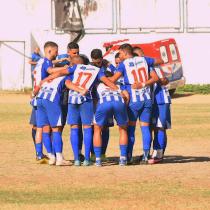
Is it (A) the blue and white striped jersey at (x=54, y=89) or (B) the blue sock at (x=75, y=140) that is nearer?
(A) the blue and white striped jersey at (x=54, y=89)

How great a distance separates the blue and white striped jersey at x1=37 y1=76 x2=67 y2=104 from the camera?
59.9ft

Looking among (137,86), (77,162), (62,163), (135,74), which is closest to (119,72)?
(135,74)

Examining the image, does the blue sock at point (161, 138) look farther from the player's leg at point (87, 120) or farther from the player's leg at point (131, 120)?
the player's leg at point (87, 120)

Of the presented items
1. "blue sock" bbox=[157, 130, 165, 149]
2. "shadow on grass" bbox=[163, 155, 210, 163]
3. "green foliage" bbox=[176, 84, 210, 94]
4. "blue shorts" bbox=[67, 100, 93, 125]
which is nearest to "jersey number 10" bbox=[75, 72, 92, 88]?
"blue shorts" bbox=[67, 100, 93, 125]

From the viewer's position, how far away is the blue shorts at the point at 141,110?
18.4m

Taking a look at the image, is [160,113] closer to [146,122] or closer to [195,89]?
[146,122]

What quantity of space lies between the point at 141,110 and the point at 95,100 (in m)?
0.80

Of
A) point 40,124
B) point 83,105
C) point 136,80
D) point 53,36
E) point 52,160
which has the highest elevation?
point 53,36

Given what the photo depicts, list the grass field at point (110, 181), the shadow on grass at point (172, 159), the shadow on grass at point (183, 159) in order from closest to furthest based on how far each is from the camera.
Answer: the grass field at point (110, 181) < the shadow on grass at point (172, 159) < the shadow on grass at point (183, 159)

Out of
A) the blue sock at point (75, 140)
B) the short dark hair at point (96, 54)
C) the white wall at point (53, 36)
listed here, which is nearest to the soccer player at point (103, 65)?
the short dark hair at point (96, 54)

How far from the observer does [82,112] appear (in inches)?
718

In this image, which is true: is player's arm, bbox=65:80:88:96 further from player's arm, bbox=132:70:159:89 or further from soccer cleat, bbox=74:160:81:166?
soccer cleat, bbox=74:160:81:166

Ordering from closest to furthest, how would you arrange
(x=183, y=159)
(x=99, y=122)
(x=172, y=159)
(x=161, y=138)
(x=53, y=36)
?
(x=99, y=122)
(x=161, y=138)
(x=183, y=159)
(x=172, y=159)
(x=53, y=36)

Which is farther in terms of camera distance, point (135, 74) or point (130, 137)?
point (130, 137)
